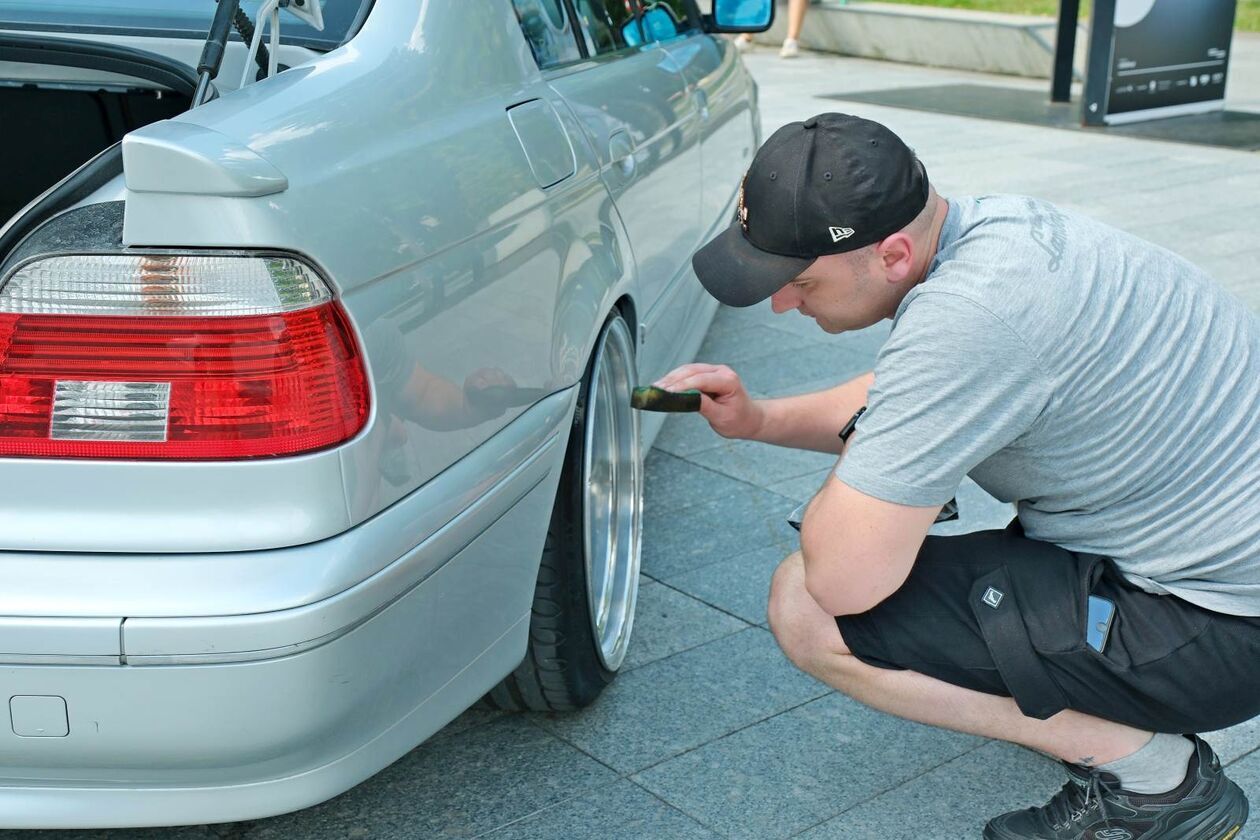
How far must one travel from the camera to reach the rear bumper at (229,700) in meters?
1.69

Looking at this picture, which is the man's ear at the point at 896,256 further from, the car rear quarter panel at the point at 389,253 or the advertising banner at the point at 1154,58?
the advertising banner at the point at 1154,58

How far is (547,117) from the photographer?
252 centimetres

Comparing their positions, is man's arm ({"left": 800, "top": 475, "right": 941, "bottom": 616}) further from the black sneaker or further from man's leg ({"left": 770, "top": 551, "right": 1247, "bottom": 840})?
the black sneaker

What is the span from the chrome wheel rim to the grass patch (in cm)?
1415

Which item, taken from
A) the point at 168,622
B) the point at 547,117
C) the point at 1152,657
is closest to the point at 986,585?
the point at 1152,657

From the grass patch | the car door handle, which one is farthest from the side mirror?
the grass patch

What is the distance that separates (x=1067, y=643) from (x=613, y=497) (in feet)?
3.77

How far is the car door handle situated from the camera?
9.28ft

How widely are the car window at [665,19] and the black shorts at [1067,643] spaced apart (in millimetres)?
2062

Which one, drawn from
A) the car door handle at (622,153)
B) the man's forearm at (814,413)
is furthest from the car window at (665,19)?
the man's forearm at (814,413)

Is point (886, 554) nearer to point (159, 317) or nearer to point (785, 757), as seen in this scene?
point (785, 757)

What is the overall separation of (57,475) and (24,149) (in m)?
1.56

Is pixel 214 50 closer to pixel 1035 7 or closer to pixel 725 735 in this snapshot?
pixel 725 735

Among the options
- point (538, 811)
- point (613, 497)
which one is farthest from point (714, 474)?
point (538, 811)
